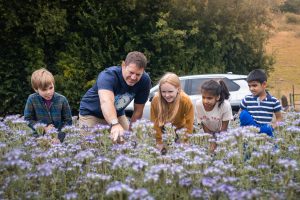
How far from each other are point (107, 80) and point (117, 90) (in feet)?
0.90

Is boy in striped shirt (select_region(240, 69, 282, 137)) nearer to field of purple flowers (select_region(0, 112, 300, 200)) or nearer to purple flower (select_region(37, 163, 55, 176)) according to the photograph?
field of purple flowers (select_region(0, 112, 300, 200))

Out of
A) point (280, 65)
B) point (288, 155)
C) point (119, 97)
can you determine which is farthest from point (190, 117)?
point (280, 65)

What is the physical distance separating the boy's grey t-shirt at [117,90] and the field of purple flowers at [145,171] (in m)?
0.75

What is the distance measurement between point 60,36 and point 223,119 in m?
10.8

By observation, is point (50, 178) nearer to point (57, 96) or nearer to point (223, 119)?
point (57, 96)

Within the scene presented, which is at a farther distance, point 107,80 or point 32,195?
point 107,80

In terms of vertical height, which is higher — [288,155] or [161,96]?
[161,96]

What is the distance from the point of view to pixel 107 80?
4887 millimetres

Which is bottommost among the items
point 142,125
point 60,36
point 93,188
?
point 93,188

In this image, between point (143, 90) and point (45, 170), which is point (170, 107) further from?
Answer: point (45, 170)

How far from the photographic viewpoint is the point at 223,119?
5.65 m

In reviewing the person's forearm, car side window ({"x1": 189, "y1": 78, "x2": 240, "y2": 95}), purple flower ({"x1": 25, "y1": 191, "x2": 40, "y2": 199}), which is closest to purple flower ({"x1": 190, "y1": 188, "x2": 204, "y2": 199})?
purple flower ({"x1": 25, "y1": 191, "x2": 40, "y2": 199})

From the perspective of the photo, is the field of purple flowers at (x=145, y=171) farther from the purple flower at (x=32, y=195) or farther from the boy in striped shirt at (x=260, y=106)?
the boy in striped shirt at (x=260, y=106)

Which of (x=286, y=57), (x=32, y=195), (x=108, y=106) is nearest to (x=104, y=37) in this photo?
(x=108, y=106)
